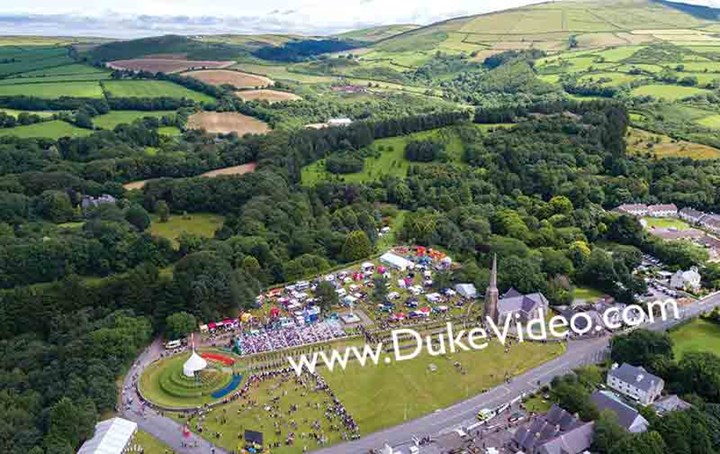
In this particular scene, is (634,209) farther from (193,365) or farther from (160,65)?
(160,65)

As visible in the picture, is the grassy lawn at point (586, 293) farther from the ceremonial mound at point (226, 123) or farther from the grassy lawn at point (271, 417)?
the ceremonial mound at point (226, 123)

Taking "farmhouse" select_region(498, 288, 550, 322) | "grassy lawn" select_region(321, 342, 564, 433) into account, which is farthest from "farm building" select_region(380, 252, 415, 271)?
"grassy lawn" select_region(321, 342, 564, 433)

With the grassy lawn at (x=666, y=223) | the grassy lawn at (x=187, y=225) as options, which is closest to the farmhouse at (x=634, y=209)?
the grassy lawn at (x=666, y=223)

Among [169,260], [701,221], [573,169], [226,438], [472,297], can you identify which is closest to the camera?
[226,438]

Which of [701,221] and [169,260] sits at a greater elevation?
[169,260]

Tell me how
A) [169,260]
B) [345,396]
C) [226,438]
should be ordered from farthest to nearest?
[169,260] → [345,396] → [226,438]

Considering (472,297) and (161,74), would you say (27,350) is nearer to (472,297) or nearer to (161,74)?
(472,297)

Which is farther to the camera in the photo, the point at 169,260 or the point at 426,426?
the point at 169,260

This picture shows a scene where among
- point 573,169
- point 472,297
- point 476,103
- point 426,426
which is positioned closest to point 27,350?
point 426,426
